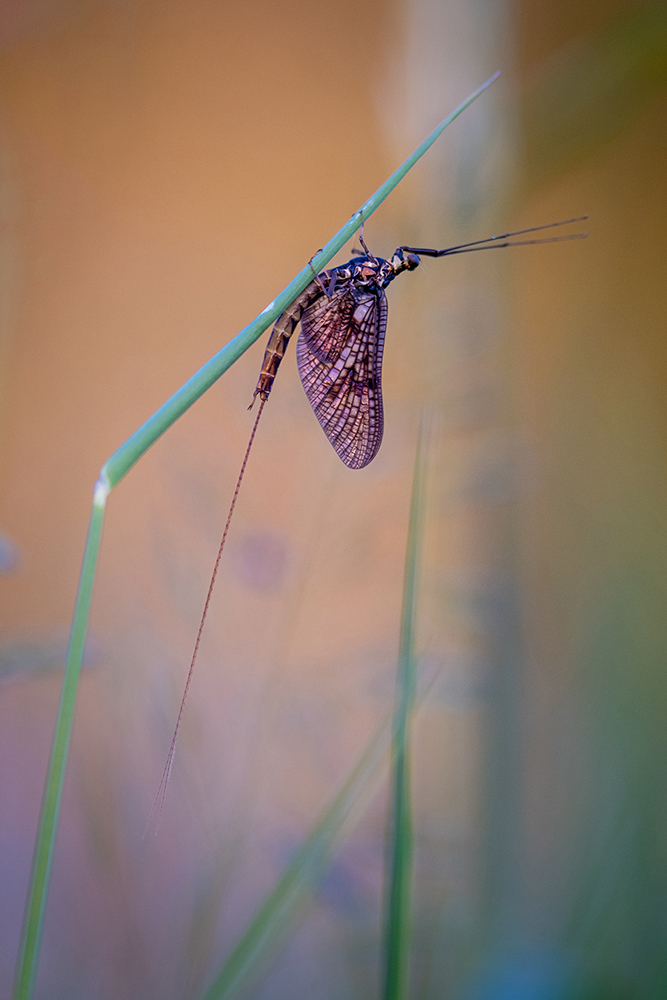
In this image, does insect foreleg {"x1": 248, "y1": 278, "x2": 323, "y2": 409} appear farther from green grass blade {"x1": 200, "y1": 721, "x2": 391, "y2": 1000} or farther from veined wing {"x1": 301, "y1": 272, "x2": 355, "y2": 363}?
green grass blade {"x1": 200, "y1": 721, "x2": 391, "y2": 1000}

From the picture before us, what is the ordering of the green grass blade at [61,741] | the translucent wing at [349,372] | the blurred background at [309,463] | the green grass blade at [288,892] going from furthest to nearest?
1. the blurred background at [309,463]
2. the translucent wing at [349,372]
3. the green grass blade at [288,892]
4. the green grass blade at [61,741]

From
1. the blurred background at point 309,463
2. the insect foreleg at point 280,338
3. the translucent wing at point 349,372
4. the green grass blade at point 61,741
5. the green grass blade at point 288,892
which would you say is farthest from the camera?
the blurred background at point 309,463

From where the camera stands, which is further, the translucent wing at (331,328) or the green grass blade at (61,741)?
the translucent wing at (331,328)

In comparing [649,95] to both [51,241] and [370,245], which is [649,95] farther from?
[51,241]

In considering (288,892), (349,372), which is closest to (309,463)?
(349,372)

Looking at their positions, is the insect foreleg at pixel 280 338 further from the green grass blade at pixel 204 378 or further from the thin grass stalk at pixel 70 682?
the thin grass stalk at pixel 70 682

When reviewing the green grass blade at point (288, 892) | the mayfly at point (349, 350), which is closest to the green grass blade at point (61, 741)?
the green grass blade at point (288, 892)
